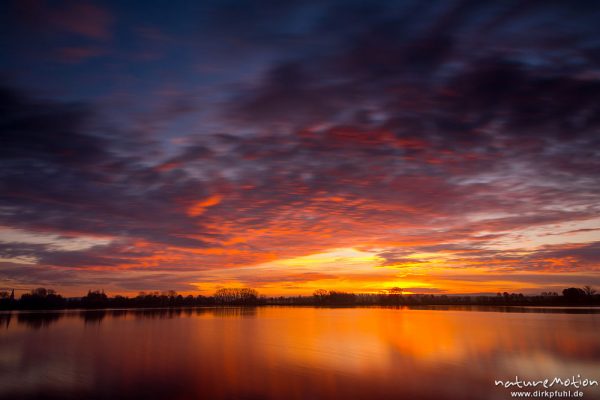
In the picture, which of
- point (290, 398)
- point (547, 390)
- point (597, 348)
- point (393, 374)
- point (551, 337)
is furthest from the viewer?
point (551, 337)

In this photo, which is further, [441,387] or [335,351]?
[335,351]

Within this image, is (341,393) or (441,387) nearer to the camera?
(341,393)

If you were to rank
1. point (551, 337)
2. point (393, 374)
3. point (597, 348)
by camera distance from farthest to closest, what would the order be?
point (551, 337) → point (597, 348) → point (393, 374)

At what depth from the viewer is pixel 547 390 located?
21.4 meters

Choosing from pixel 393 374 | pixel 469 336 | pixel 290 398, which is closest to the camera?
pixel 290 398

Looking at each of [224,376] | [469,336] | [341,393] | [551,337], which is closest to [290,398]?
[341,393]

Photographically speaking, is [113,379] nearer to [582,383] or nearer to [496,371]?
[496,371]

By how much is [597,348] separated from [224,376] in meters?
33.2

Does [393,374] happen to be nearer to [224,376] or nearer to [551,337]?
[224,376]

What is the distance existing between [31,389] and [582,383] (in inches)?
1240

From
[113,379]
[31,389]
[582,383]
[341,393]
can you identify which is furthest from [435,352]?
[31,389]

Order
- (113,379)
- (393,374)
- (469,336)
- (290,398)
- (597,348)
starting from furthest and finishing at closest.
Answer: (469,336) → (597,348) → (393,374) → (113,379) → (290,398)

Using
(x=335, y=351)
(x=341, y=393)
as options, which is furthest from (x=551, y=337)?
(x=341, y=393)

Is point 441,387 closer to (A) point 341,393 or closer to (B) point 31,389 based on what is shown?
(A) point 341,393
